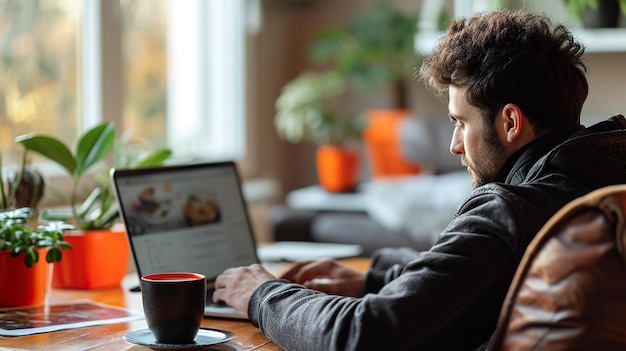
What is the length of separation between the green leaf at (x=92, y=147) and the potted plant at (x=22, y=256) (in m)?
0.27

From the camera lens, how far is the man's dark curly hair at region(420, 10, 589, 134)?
1.26 meters

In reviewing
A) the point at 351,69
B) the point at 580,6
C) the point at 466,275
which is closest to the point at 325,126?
the point at 351,69

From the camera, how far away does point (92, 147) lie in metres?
1.82

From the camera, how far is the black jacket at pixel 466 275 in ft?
3.53

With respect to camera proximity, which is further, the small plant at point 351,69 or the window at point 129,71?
the small plant at point 351,69

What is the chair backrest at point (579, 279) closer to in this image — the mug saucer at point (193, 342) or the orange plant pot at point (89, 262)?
the mug saucer at point (193, 342)

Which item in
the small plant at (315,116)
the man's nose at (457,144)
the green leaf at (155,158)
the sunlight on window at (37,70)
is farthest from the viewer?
the small plant at (315,116)

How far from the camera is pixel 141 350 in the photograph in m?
1.23

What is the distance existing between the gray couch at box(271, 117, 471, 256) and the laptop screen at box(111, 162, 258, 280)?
126 cm

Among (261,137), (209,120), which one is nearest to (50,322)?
(209,120)

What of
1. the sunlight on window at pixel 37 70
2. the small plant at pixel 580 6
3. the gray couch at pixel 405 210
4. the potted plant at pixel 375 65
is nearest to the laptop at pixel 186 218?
the sunlight on window at pixel 37 70

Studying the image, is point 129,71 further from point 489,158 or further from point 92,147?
Answer: point 489,158

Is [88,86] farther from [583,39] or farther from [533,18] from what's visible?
[533,18]

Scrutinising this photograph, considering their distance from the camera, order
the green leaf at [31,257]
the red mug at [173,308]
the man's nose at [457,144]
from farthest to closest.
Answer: the green leaf at [31,257] < the man's nose at [457,144] < the red mug at [173,308]
